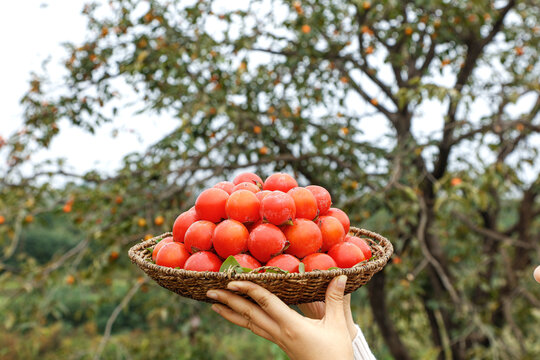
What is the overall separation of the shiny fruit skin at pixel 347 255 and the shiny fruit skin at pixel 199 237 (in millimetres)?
360

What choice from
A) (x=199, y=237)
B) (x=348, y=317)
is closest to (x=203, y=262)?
(x=199, y=237)

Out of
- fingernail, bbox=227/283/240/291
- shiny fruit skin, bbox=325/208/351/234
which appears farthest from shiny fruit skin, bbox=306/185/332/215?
fingernail, bbox=227/283/240/291

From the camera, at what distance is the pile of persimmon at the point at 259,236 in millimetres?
1131

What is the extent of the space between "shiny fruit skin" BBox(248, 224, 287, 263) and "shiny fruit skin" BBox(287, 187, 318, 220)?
0.41 ft

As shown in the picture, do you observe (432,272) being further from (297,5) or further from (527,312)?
(297,5)

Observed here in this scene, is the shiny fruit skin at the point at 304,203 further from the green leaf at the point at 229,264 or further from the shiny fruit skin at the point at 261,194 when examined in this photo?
the green leaf at the point at 229,264

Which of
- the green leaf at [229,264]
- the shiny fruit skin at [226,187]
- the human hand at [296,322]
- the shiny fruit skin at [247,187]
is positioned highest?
the shiny fruit skin at [247,187]

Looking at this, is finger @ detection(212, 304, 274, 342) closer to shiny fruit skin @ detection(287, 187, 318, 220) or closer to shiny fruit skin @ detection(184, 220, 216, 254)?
shiny fruit skin @ detection(184, 220, 216, 254)

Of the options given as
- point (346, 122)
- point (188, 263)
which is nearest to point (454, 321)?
point (346, 122)

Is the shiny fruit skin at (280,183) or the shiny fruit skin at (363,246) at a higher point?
the shiny fruit skin at (280,183)

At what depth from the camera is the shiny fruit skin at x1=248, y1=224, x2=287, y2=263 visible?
1130 millimetres

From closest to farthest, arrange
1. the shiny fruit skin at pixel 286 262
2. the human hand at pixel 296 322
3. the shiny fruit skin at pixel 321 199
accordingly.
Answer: the human hand at pixel 296 322 < the shiny fruit skin at pixel 286 262 < the shiny fruit skin at pixel 321 199

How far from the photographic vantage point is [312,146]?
330 cm

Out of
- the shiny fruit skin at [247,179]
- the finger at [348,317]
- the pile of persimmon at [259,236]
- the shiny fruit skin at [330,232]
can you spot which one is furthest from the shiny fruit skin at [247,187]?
the finger at [348,317]
